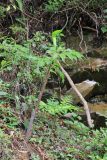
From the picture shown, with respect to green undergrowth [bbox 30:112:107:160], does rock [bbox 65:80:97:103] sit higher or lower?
higher

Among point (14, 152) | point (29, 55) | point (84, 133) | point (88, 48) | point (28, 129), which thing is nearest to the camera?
point (14, 152)

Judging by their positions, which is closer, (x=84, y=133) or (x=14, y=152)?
(x=14, y=152)

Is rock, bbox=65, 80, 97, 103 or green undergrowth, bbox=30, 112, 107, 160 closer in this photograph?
green undergrowth, bbox=30, 112, 107, 160

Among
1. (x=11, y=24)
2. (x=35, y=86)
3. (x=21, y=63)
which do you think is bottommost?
(x=35, y=86)

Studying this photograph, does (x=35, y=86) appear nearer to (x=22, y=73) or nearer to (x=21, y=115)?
(x=22, y=73)

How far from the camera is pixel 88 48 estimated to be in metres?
5.82

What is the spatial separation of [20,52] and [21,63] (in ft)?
1.00

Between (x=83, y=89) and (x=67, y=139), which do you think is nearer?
(x=67, y=139)

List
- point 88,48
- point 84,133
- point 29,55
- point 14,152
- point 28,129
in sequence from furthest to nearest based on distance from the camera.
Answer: point 88,48 → point 84,133 → point 29,55 → point 28,129 → point 14,152

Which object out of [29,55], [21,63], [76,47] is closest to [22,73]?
[21,63]

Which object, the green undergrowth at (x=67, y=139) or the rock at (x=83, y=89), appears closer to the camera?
the green undergrowth at (x=67, y=139)

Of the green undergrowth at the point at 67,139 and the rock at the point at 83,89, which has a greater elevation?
the rock at the point at 83,89

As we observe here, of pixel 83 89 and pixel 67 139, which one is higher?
pixel 83 89

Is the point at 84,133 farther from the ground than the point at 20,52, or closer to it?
closer to it
